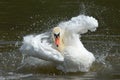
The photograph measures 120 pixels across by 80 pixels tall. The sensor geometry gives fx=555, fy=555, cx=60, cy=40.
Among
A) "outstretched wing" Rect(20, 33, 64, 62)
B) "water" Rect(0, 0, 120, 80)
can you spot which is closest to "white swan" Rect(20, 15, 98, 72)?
"outstretched wing" Rect(20, 33, 64, 62)

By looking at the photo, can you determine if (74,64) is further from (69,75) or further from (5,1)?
(5,1)

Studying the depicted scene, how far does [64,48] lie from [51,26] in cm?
452

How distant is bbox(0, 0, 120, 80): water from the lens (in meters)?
12.5

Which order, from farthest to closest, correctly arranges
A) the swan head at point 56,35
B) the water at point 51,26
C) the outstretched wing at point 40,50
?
the swan head at point 56,35 → the water at point 51,26 → the outstretched wing at point 40,50

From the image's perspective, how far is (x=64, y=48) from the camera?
12586 millimetres

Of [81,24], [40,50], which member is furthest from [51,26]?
[40,50]

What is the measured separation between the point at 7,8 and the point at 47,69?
928 cm

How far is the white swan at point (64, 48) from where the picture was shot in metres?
12.1

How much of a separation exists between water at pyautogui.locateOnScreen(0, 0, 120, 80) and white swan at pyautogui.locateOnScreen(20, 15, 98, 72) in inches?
9.3

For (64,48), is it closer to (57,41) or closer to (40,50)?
(57,41)

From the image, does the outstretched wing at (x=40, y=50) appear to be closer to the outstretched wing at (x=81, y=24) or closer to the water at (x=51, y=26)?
the water at (x=51, y=26)

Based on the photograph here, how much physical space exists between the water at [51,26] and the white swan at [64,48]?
0.78ft

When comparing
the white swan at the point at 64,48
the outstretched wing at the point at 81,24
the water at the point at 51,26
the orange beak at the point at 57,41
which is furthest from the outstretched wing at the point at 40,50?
the outstretched wing at the point at 81,24

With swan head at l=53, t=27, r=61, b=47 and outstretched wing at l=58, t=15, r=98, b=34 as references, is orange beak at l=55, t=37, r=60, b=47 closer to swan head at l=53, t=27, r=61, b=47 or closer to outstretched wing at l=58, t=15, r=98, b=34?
swan head at l=53, t=27, r=61, b=47
